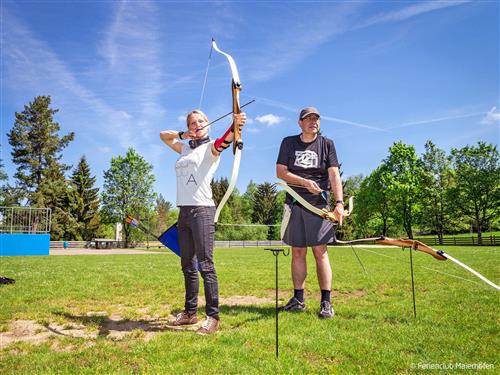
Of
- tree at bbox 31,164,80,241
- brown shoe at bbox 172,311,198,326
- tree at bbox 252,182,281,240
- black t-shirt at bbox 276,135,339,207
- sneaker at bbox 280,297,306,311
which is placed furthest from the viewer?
tree at bbox 252,182,281,240

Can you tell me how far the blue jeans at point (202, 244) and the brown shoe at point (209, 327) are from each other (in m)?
0.06

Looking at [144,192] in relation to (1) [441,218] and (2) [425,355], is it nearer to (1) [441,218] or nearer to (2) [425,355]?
(1) [441,218]

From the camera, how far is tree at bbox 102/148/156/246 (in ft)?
170

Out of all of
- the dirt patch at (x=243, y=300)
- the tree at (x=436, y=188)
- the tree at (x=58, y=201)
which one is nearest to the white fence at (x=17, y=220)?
the tree at (x=58, y=201)

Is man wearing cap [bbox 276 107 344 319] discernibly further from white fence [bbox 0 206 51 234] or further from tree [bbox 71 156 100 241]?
tree [bbox 71 156 100 241]

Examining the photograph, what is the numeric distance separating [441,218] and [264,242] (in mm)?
25673

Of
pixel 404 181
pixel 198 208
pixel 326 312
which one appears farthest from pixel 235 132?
pixel 404 181

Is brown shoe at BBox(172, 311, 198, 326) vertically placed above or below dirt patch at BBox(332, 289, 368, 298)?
above

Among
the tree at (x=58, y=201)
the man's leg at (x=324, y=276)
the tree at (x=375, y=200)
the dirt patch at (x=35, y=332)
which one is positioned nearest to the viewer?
the dirt patch at (x=35, y=332)

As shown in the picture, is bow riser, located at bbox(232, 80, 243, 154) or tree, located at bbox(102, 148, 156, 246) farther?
tree, located at bbox(102, 148, 156, 246)

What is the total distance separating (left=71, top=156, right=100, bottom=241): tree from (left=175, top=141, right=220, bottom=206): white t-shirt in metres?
53.1

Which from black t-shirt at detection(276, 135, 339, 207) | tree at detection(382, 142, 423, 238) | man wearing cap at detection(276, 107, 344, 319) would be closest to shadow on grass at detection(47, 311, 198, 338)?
man wearing cap at detection(276, 107, 344, 319)

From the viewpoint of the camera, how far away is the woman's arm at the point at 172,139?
515cm

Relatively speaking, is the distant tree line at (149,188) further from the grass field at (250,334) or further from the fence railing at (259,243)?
the grass field at (250,334)
